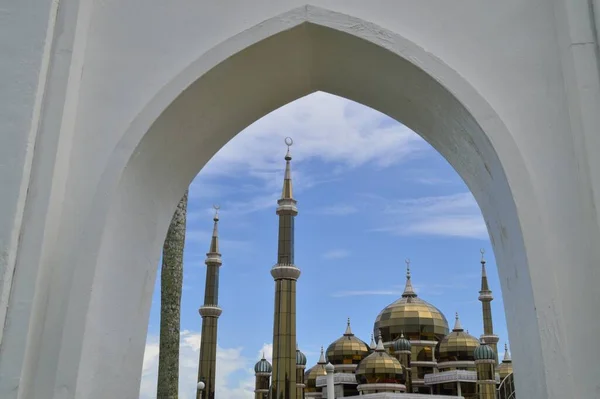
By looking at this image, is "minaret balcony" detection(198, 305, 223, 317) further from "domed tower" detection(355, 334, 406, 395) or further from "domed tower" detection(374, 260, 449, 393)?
"domed tower" detection(374, 260, 449, 393)

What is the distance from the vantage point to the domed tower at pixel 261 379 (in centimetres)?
3447

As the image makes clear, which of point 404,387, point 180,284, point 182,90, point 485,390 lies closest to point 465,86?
point 182,90

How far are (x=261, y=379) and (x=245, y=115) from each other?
31689 millimetres

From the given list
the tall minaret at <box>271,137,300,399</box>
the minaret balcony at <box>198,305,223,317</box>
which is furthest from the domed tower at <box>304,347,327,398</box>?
the tall minaret at <box>271,137,300,399</box>

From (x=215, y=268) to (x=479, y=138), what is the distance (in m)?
29.4

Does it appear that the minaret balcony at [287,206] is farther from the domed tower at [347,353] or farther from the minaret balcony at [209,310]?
the domed tower at [347,353]

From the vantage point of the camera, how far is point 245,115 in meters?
4.49

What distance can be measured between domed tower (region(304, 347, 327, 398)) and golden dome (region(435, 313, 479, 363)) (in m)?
6.03

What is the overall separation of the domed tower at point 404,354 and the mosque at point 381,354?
0.16ft

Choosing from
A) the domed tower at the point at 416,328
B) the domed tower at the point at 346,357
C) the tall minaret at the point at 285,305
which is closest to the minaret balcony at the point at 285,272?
the tall minaret at the point at 285,305

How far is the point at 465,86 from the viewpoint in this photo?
3.65 metres

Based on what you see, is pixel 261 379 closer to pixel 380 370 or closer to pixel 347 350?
pixel 347 350

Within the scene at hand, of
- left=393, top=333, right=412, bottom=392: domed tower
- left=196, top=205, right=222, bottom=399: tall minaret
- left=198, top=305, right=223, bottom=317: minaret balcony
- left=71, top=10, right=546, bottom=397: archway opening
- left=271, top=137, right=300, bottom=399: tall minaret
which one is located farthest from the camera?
left=393, top=333, right=412, bottom=392: domed tower

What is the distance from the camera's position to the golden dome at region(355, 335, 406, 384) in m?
29.7
